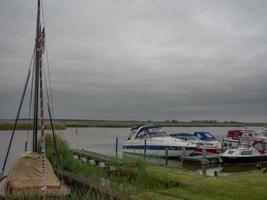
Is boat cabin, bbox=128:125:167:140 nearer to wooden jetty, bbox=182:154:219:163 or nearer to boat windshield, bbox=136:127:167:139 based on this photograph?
boat windshield, bbox=136:127:167:139

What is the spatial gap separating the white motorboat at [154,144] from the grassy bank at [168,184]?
1496cm

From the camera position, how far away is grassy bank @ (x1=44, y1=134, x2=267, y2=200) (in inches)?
409

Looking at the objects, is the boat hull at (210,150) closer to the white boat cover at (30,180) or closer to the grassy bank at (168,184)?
the grassy bank at (168,184)

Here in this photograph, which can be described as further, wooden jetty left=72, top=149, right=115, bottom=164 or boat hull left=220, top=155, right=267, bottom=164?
boat hull left=220, top=155, right=267, bottom=164

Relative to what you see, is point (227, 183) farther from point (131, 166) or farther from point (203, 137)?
point (203, 137)

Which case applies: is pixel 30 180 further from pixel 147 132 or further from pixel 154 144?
pixel 147 132

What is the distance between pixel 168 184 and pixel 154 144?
19933mm

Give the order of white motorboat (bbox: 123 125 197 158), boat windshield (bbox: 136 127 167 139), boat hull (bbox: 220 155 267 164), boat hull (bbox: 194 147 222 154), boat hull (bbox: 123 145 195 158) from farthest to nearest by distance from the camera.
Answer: boat windshield (bbox: 136 127 167 139)
white motorboat (bbox: 123 125 197 158)
boat hull (bbox: 123 145 195 158)
boat hull (bbox: 194 147 222 154)
boat hull (bbox: 220 155 267 164)

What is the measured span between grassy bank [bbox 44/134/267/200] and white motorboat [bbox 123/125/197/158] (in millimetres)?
14958

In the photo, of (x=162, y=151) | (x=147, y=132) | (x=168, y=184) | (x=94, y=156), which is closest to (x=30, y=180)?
(x=168, y=184)

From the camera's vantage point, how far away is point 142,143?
33.3 metres

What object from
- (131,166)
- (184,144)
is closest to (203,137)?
(184,144)

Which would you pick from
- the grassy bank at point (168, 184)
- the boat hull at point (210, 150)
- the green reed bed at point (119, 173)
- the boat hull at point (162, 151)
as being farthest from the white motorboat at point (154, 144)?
the grassy bank at point (168, 184)

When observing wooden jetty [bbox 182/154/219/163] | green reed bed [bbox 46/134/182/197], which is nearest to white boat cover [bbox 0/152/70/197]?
green reed bed [bbox 46/134/182/197]
